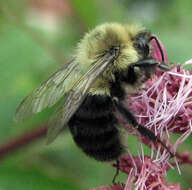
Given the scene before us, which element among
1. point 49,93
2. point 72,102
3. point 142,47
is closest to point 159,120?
point 142,47

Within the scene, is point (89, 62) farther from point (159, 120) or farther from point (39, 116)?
point (39, 116)

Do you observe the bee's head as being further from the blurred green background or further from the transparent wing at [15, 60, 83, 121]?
the blurred green background

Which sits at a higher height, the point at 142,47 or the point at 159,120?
the point at 142,47

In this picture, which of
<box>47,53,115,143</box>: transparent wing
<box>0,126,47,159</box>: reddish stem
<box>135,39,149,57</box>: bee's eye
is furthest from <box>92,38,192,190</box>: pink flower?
<box>0,126,47,159</box>: reddish stem

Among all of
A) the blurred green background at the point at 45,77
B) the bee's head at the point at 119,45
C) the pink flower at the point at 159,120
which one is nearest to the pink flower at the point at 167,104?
the pink flower at the point at 159,120

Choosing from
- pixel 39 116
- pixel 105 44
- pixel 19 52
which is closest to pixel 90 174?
pixel 39 116

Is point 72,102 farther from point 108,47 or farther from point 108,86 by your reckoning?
point 108,47
